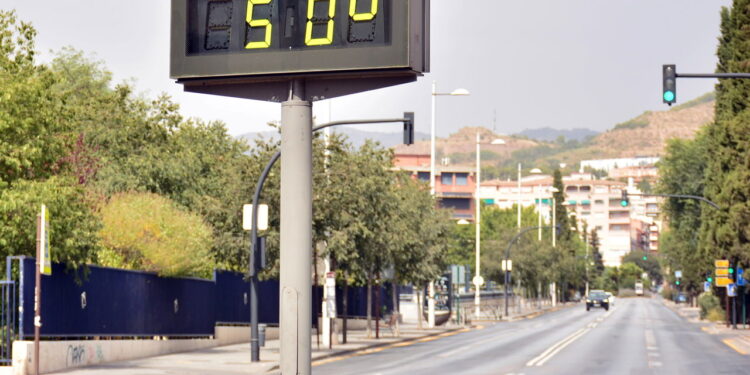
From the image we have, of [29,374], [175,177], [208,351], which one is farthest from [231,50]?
[175,177]

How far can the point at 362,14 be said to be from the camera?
30.6ft

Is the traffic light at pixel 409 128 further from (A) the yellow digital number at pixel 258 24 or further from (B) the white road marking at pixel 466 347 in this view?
(A) the yellow digital number at pixel 258 24

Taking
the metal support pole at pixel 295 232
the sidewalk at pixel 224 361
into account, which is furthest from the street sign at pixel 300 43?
the sidewalk at pixel 224 361

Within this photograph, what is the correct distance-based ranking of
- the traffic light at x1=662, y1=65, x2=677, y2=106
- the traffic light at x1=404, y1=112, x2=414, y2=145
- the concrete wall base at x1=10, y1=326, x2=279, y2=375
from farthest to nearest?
the traffic light at x1=404, y1=112, x2=414, y2=145 → the traffic light at x1=662, y1=65, x2=677, y2=106 → the concrete wall base at x1=10, y1=326, x2=279, y2=375

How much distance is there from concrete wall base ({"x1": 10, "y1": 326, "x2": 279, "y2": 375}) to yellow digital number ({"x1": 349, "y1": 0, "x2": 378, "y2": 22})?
17238mm

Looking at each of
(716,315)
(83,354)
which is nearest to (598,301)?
(716,315)

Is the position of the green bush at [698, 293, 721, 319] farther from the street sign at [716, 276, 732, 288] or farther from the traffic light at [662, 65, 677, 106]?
the traffic light at [662, 65, 677, 106]

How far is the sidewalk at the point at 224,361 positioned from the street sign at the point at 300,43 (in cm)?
1788

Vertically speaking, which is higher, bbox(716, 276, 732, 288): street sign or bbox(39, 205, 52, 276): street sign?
bbox(39, 205, 52, 276): street sign

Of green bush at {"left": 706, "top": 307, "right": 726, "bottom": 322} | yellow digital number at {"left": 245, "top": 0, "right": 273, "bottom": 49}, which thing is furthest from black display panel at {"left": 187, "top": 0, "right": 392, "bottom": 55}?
green bush at {"left": 706, "top": 307, "right": 726, "bottom": 322}

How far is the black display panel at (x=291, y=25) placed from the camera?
9.32 metres

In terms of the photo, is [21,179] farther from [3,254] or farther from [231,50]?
[231,50]

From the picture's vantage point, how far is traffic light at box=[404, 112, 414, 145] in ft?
120

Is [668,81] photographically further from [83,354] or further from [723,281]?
[723,281]
